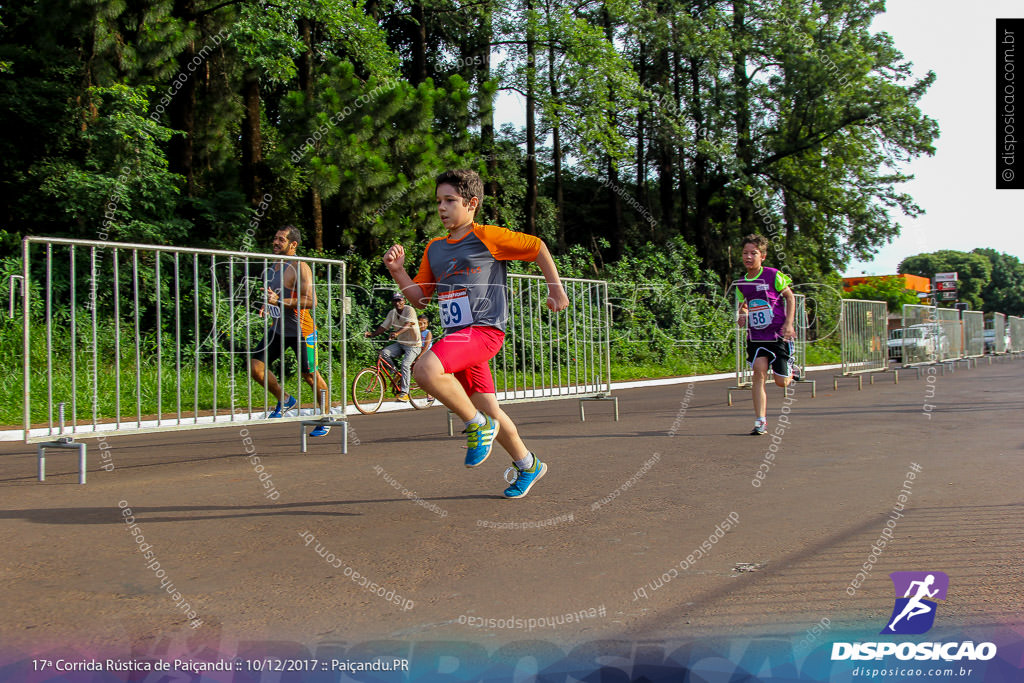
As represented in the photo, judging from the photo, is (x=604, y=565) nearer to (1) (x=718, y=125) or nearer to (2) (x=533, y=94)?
(2) (x=533, y=94)

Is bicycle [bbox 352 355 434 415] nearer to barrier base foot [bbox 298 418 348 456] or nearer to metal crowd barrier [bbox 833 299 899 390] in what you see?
barrier base foot [bbox 298 418 348 456]

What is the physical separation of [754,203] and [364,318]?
66.4 feet

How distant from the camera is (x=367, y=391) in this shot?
1379 cm

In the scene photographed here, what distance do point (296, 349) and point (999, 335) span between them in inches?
1744

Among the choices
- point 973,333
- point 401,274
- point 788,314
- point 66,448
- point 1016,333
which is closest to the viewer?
point 401,274

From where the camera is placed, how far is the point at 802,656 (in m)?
2.66

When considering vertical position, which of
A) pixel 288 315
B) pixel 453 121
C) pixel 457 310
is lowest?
pixel 457 310

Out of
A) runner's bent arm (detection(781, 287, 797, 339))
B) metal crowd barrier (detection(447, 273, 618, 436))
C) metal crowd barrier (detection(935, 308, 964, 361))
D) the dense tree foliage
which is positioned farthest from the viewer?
metal crowd barrier (detection(935, 308, 964, 361))

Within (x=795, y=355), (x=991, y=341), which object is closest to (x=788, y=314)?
(x=795, y=355)

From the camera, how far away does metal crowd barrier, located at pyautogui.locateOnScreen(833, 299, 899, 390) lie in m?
18.3

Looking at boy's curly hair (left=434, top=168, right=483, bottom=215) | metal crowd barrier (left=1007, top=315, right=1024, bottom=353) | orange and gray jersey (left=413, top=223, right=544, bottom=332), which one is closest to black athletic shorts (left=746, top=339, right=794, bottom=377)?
orange and gray jersey (left=413, top=223, right=544, bottom=332)

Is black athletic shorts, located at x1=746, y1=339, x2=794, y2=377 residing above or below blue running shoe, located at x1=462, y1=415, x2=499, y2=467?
above

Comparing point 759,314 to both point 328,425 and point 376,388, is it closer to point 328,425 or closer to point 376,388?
point 328,425

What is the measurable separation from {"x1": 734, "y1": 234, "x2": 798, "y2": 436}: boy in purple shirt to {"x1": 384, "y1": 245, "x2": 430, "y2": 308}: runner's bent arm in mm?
4779
